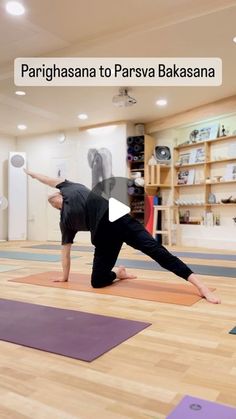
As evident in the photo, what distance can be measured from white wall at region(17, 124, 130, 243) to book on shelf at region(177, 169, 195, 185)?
1037 mm

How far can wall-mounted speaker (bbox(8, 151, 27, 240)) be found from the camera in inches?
308

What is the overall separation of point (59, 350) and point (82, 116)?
5.50 metres

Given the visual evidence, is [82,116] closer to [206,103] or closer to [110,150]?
[110,150]

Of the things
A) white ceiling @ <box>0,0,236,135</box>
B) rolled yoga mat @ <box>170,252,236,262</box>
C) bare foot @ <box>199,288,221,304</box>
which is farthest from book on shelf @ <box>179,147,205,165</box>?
bare foot @ <box>199,288,221,304</box>

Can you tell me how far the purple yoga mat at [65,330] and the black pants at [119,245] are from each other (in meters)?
0.60

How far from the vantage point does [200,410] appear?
1.10 meters

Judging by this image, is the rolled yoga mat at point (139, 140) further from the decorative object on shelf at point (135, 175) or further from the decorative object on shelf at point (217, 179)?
the decorative object on shelf at point (217, 179)

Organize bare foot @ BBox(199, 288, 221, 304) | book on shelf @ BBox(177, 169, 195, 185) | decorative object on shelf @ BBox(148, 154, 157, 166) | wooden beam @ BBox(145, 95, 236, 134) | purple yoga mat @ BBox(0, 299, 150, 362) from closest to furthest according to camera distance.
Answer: purple yoga mat @ BBox(0, 299, 150, 362), bare foot @ BBox(199, 288, 221, 304), wooden beam @ BBox(145, 95, 236, 134), book on shelf @ BBox(177, 169, 195, 185), decorative object on shelf @ BBox(148, 154, 157, 166)

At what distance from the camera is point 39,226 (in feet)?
26.2

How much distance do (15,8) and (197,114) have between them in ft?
11.8

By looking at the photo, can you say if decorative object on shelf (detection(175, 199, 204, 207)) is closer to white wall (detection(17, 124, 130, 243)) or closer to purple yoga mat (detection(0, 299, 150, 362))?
white wall (detection(17, 124, 130, 243))

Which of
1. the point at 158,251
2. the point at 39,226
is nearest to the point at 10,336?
the point at 158,251

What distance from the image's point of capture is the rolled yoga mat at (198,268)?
3.54m

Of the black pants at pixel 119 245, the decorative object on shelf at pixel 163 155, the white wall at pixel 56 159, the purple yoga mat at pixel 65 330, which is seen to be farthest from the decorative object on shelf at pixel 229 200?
the purple yoga mat at pixel 65 330
